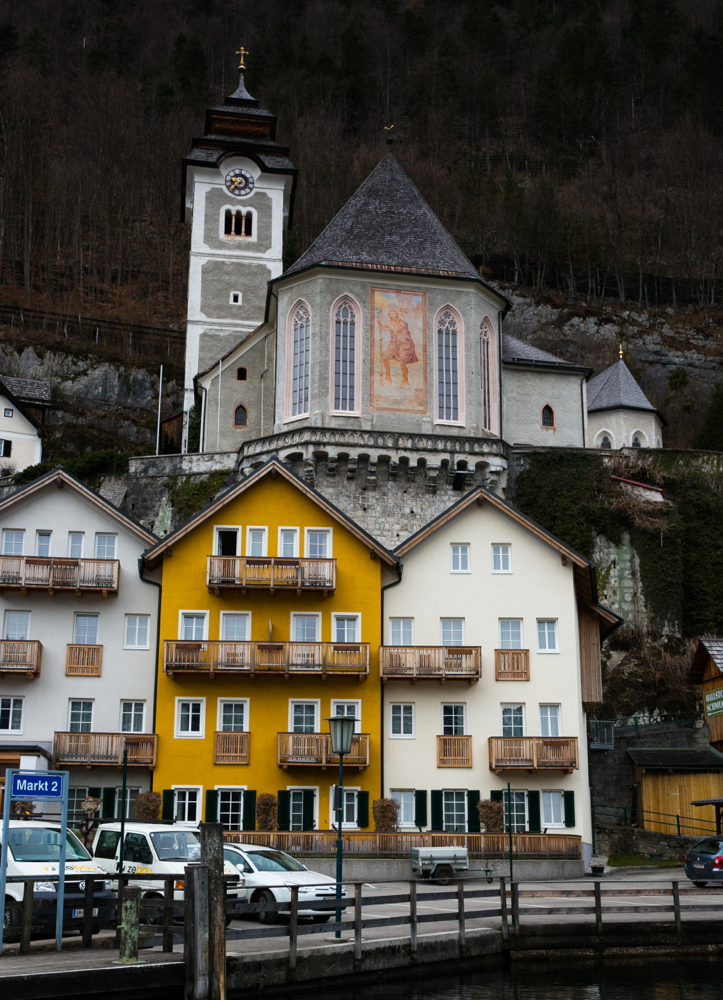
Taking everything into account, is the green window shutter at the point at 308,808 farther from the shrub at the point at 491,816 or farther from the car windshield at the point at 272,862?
the car windshield at the point at 272,862

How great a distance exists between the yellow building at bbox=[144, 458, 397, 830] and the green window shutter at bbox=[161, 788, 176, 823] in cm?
4

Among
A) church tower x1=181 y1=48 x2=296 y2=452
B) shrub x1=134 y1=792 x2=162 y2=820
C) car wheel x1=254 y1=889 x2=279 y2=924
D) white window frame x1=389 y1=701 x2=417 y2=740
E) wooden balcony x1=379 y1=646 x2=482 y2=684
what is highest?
church tower x1=181 y1=48 x2=296 y2=452

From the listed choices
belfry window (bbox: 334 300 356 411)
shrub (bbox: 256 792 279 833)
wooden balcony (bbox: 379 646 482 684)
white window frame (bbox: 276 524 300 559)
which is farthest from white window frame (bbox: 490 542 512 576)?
belfry window (bbox: 334 300 356 411)

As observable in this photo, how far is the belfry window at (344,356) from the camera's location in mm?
49000

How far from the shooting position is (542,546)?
37812mm

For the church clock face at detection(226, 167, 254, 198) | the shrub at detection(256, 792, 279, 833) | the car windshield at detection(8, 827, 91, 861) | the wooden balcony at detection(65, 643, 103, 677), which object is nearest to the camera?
the car windshield at detection(8, 827, 91, 861)

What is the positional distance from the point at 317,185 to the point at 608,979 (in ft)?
267

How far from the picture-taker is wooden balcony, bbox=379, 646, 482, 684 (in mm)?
35406

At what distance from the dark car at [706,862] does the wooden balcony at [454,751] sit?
8.38 meters

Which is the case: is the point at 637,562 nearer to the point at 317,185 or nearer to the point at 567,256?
the point at 567,256

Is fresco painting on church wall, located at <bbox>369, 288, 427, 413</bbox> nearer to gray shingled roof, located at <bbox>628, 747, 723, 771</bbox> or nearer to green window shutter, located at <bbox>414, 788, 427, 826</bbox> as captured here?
gray shingled roof, located at <bbox>628, 747, 723, 771</bbox>

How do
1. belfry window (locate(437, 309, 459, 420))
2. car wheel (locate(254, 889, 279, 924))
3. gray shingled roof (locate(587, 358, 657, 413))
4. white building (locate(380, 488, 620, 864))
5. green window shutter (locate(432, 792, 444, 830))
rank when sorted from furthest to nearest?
1. gray shingled roof (locate(587, 358, 657, 413))
2. belfry window (locate(437, 309, 459, 420))
3. white building (locate(380, 488, 620, 864))
4. green window shutter (locate(432, 792, 444, 830))
5. car wheel (locate(254, 889, 279, 924))

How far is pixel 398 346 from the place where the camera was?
49969 millimetres

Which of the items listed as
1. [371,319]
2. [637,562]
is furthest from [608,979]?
[371,319]
